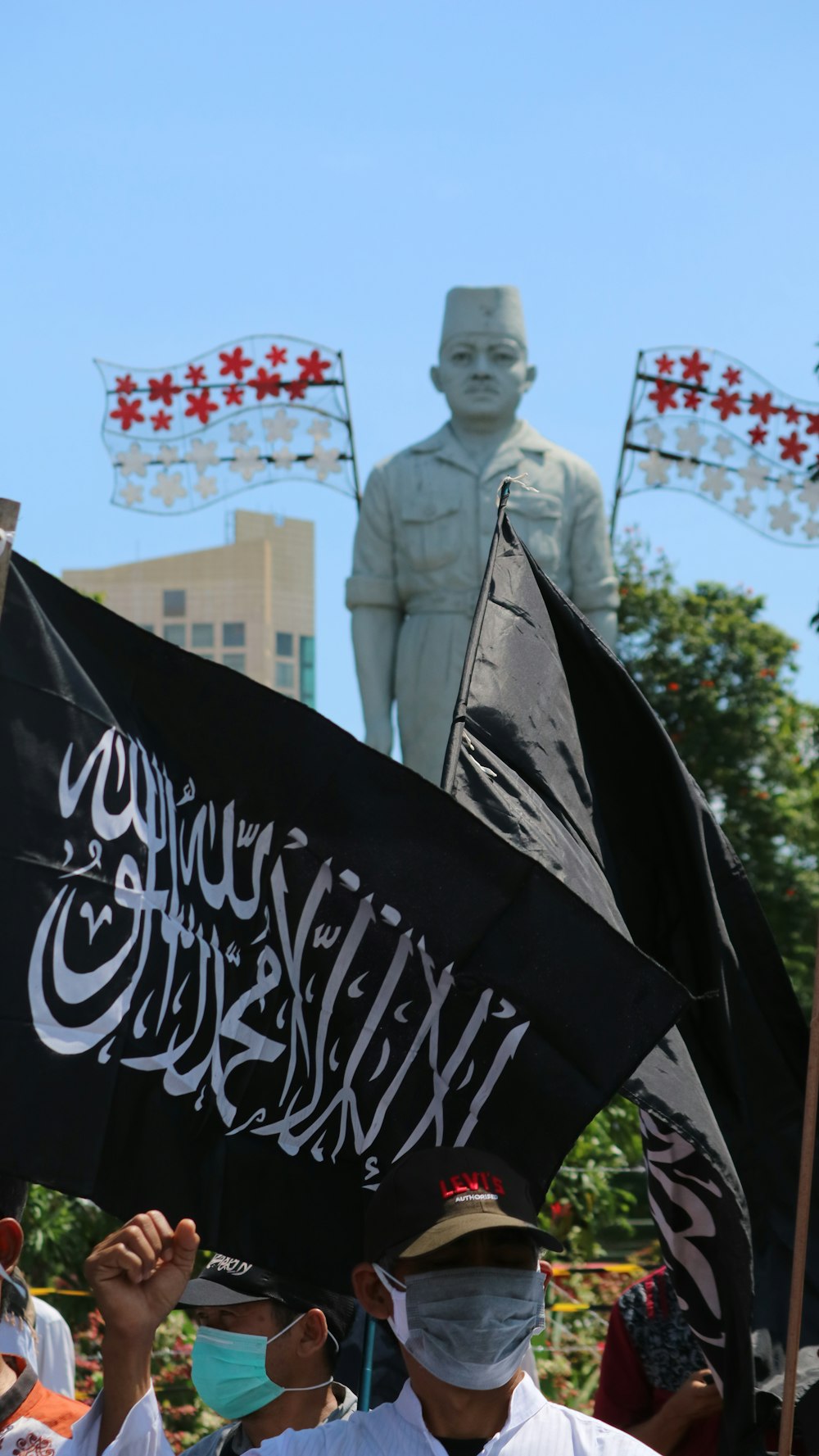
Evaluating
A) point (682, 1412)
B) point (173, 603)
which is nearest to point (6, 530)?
point (682, 1412)

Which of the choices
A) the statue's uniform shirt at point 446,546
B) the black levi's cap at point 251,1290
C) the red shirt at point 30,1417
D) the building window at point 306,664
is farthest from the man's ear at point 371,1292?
the building window at point 306,664

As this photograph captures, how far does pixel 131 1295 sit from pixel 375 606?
821cm

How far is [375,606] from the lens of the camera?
1049 centimetres

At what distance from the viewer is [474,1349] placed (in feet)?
8.07

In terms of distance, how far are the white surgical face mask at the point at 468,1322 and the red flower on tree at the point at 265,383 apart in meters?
10.4

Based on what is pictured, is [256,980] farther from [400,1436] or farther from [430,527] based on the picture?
[430,527]

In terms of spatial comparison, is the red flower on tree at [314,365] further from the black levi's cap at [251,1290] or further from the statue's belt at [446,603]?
the black levi's cap at [251,1290]

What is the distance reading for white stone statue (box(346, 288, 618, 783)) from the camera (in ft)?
33.6

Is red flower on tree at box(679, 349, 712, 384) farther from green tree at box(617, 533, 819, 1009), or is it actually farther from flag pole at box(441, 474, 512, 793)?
green tree at box(617, 533, 819, 1009)

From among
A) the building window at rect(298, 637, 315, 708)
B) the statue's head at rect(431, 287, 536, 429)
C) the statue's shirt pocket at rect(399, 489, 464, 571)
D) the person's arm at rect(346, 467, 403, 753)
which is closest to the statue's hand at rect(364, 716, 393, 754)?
the person's arm at rect(346, 467, 403, 753)

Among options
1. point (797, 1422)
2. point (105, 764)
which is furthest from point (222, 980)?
point (797, 1422)

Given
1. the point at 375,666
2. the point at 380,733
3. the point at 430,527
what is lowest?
the point at 380,733

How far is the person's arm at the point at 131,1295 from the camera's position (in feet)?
7.89

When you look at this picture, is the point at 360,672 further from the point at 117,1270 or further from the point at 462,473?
the point at 117,1270
